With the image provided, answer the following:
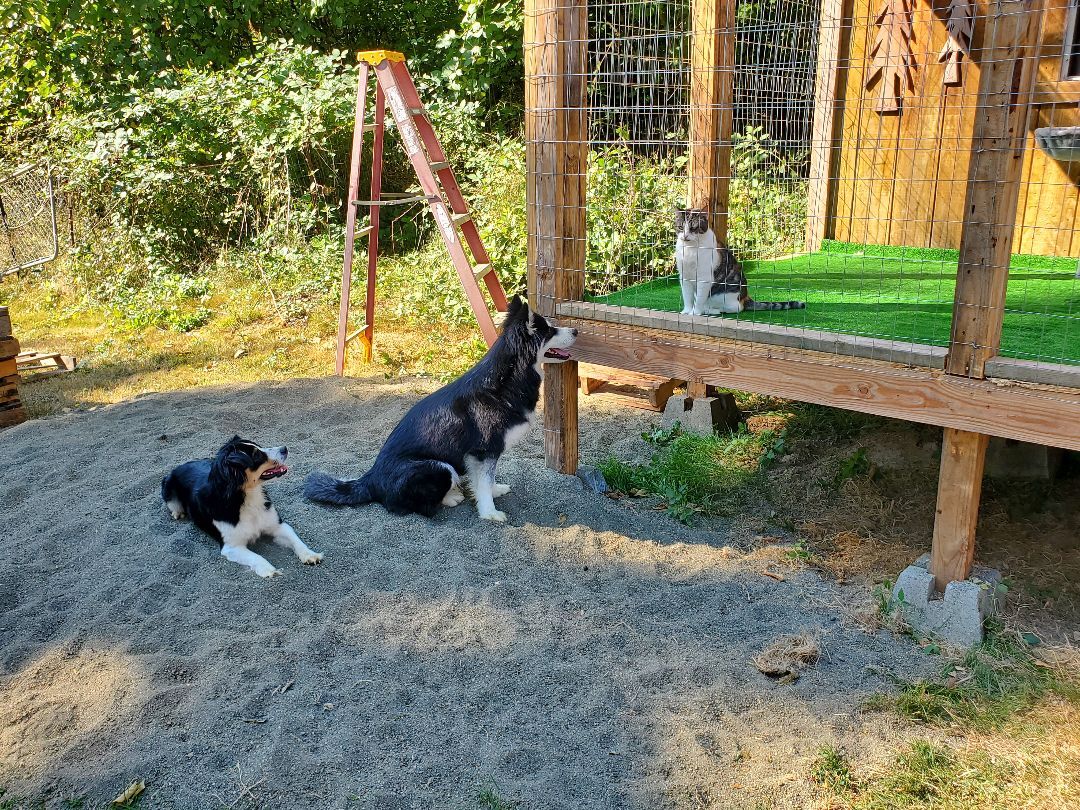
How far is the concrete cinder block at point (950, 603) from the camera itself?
142 inches

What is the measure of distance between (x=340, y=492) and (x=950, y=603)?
312 cm

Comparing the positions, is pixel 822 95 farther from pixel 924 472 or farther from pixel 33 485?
pixel 33 485

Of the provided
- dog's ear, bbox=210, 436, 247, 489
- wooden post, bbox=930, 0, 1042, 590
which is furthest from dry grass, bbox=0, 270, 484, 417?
wooden post, bbox=930, 0, 1042, 590

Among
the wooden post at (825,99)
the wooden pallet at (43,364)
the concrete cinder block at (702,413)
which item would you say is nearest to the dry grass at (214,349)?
the wooden pallet at (43,364)

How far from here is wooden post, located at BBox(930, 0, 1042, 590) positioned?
3.15m

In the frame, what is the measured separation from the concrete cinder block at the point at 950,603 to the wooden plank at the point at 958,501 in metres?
0.09

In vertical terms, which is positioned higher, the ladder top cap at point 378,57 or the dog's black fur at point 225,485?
the ladder top cap at point 378,57

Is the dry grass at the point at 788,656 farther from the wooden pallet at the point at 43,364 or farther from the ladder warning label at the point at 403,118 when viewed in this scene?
the wooden pallet at the point at 43,364

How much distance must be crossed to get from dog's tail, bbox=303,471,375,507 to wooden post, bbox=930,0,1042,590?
2.92 m

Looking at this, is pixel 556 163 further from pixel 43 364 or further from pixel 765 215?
pixel 43 364

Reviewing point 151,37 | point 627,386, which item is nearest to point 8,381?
point 627,386

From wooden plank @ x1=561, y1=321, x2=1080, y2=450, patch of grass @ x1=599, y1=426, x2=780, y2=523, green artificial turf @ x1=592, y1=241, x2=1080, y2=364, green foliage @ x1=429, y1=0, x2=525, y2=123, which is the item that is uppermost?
green foliage @ x1=429, y1=0, x2=525, y2=123

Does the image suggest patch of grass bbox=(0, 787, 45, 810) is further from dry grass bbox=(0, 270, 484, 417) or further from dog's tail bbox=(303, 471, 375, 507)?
dry grass bbox=(0, 270, 484, 417)

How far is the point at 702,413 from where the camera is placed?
19.6ft
